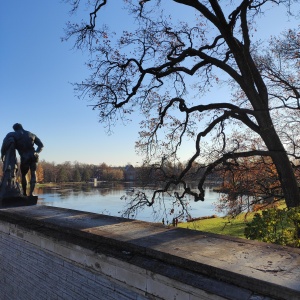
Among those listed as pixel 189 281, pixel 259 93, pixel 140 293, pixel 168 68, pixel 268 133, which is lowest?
pixel 140 293

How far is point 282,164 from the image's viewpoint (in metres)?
9.56

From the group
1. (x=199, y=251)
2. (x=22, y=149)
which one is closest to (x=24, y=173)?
(x=22, y=149)

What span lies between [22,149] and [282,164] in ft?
23.9

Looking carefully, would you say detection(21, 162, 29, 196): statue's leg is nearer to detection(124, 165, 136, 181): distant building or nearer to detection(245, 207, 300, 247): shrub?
detection(245, 207, 300, 247): shrub

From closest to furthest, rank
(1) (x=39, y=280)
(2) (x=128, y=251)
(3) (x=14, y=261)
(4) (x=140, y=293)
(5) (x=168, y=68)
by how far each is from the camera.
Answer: (4) (x=140, y=293), (2) (x=128, y=251), (1) (x=39, y=280), (3) (x=14, y=261), (5) (x=168, y=68)

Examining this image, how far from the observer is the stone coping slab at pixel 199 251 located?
2.42m

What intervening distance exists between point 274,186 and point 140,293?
9.89m

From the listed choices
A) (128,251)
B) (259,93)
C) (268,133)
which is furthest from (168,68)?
(128,251)

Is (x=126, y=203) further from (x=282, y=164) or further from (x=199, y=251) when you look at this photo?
(x=199, y=251)

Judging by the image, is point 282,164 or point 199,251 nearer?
point 199,251

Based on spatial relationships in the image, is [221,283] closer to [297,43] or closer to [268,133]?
[268,133]

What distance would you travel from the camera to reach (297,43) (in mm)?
11984

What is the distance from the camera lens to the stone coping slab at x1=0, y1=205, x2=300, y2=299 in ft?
7.95

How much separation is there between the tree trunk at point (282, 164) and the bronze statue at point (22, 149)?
21.1 ft
